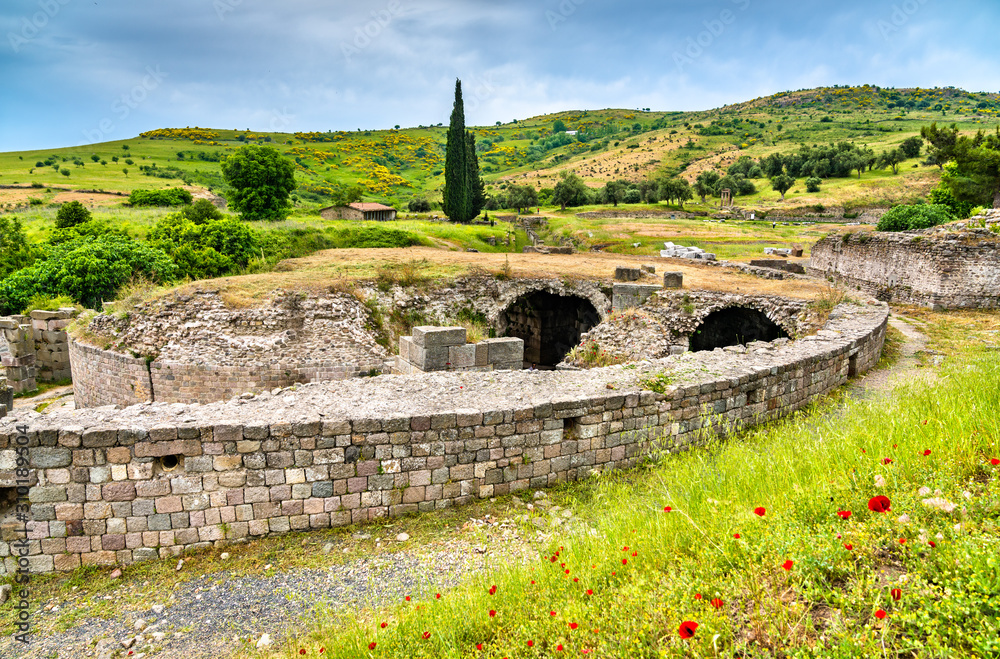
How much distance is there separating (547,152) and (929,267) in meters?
128

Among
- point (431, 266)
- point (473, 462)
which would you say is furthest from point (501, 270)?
point (473, 462)

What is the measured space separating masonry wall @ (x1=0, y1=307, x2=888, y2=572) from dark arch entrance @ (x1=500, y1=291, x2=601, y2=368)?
13094mm

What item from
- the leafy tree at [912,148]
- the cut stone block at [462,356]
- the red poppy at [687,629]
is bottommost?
the cut stone block at [462,356]

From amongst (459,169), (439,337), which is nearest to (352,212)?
(459,169)

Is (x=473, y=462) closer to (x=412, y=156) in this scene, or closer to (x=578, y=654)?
(x=578, y=654)

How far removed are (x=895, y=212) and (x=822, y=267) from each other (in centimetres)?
927

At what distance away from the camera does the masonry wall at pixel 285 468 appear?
5129 mm

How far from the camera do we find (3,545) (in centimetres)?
508

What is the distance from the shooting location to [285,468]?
5492 millimetres

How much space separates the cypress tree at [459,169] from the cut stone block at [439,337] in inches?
1352

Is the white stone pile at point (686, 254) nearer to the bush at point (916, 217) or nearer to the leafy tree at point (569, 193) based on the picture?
the bush at point (916, 217)

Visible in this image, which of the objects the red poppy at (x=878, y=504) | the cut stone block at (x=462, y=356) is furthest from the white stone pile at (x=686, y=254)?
the red poppy at (x=878, y=504)

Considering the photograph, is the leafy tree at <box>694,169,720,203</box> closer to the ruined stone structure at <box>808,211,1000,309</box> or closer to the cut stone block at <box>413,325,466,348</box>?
the ruined stone structure at <box>808,211,1000,309</box>

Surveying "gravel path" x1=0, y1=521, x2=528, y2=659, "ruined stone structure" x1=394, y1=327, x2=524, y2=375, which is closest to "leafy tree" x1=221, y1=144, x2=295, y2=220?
"ruined stone structure" x1=394, y1=327, x2=524, y2=375
